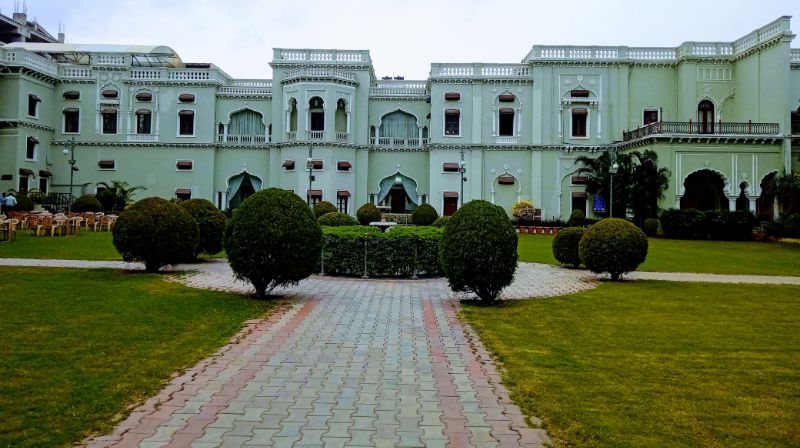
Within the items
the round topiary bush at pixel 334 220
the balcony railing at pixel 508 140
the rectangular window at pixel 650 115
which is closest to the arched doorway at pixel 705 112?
the rectangular window at pixel 650 115

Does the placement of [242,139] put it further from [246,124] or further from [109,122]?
[109,122]

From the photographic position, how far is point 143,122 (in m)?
39.4

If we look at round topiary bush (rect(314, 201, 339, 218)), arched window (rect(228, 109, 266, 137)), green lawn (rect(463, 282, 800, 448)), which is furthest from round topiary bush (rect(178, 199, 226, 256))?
arched window (rect(228, 109, 266, 137))

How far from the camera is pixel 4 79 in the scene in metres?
36.0

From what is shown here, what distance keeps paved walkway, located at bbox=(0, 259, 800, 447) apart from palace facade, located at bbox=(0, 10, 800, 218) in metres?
26.9

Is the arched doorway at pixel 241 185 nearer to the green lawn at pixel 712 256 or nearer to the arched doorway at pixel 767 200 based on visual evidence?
the green lawn at pixel 712 256

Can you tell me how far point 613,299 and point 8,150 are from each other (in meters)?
37.3

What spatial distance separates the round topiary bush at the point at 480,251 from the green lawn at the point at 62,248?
426 inches

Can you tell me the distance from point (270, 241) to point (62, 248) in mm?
11971

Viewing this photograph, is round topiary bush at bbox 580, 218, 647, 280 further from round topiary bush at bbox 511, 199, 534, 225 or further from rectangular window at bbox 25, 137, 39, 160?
rectangular window at bbox 25, 137, 39, 160

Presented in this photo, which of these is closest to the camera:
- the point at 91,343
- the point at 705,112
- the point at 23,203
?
the point at 91,343

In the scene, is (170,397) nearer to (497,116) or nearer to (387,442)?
(387,442)

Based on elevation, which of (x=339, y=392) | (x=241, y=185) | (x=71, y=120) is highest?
(x=71, y=120)

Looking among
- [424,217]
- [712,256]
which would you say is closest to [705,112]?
[712,256]
